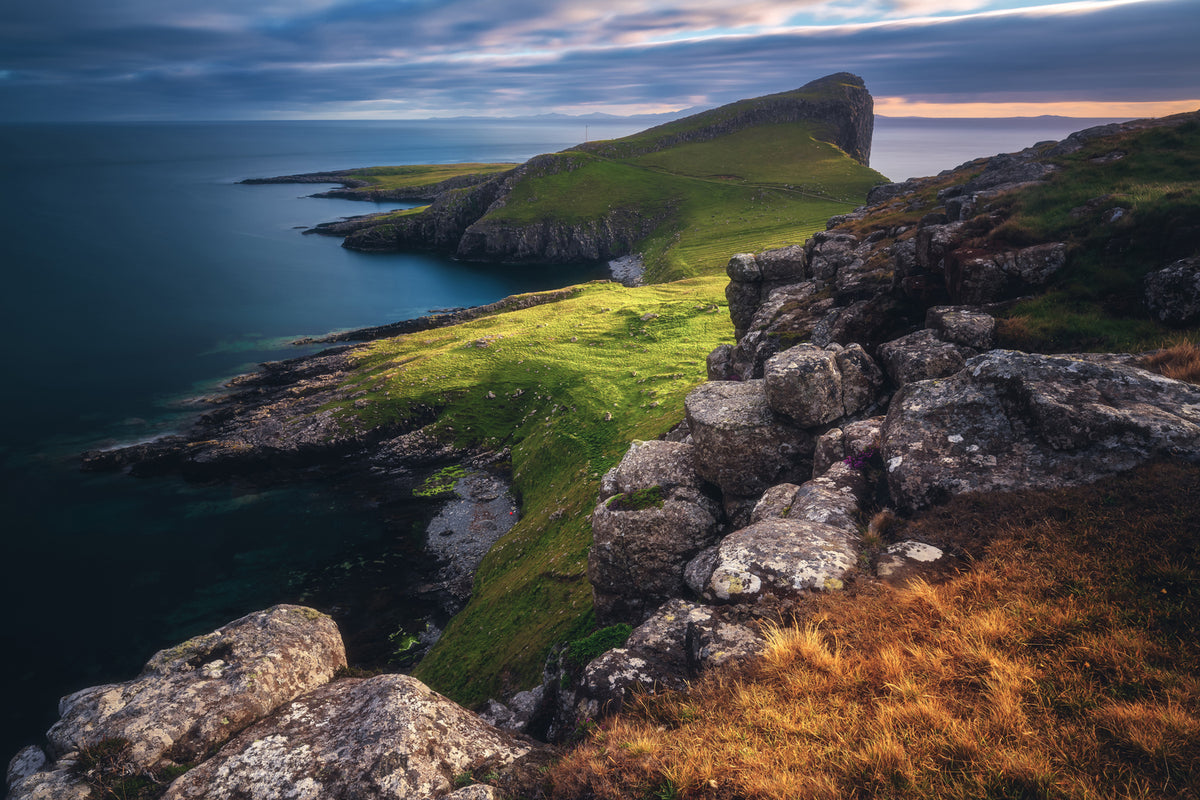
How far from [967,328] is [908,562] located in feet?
37.3

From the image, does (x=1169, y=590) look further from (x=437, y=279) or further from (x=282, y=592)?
(x=437, y=279)

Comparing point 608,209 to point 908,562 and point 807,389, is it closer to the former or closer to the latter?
point 807,389

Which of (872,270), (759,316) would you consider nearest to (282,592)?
(759,316)

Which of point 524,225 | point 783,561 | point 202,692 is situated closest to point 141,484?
point 202,692

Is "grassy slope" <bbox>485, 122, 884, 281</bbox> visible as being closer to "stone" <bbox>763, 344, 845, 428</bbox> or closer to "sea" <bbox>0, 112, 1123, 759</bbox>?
"sea" <bbox>0, 112, 1123, 759</bbox>

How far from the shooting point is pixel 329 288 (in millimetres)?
122688

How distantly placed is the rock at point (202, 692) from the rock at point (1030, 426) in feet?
52.8

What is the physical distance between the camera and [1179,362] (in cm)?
1355

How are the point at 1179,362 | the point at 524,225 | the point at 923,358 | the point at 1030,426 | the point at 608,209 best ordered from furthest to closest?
the point at 608,209 < the point at 524,225 < the point at 923,358 < the point at 1179,362 < the point at 1030,426

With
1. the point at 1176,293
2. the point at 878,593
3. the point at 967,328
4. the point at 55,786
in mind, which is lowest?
the point at 55,786

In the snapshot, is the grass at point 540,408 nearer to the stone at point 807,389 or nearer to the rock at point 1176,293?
the stone at point 807,389

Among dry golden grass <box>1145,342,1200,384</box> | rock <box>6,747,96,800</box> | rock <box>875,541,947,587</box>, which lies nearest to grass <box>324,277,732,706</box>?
rock <box>875,541,947,587</box>

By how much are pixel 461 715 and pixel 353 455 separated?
48.2 metres

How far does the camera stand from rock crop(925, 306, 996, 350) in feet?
59.4
